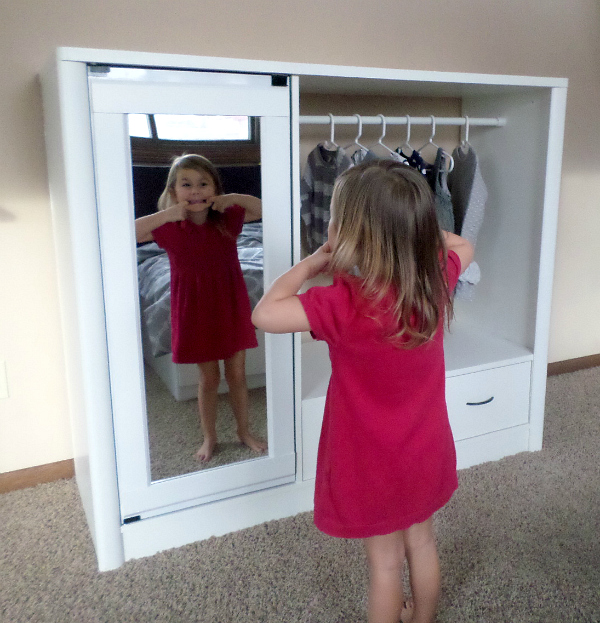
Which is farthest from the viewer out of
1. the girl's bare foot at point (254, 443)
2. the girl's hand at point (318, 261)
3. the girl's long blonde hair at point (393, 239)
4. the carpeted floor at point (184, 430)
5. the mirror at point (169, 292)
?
the girl's bare foot at point (254, 443)

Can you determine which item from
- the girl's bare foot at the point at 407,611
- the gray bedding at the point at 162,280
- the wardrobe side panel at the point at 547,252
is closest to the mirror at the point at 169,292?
the gray bedding at the point at 162,280

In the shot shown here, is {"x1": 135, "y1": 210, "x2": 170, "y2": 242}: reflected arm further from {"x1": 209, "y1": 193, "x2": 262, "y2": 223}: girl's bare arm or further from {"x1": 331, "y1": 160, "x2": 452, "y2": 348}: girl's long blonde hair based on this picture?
{"x1": 331, "y1": 160, "x2": 452, "y2": 348}: girl's long blonde hair

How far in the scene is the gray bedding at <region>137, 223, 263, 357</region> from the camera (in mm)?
1312

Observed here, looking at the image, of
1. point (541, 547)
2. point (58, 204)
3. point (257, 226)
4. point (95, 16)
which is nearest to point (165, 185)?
point (257, 226)

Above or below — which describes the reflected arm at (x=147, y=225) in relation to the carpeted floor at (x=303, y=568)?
above

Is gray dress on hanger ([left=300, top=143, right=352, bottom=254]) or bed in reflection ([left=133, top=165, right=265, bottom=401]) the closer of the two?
bed in reflection ([left=133, top=165, right=265, bottom=401])

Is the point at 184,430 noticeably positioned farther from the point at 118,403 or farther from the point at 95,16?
the point at 95,16

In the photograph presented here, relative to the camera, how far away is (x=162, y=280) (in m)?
1.33

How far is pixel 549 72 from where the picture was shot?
231 cm

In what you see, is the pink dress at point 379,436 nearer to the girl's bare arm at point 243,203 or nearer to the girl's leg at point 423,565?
the girl's leg at point 423,565

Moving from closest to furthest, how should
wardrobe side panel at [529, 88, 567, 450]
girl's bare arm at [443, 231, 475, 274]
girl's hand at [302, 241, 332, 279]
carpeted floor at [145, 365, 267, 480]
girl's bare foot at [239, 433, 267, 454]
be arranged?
1. girl's hand at [302, 241, 332, 279]
2. girl's bare arm at [443, 231, 475, 274]
3. carpeted floor at [145, 365, 267, 480]
4. girl's bare foot at [239, 433, 267, 454]
5. wardrobe side panel at [529, 88, 567, 450]

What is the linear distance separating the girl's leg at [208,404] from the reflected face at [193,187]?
1.30ft

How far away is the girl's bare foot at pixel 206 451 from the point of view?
146 cm

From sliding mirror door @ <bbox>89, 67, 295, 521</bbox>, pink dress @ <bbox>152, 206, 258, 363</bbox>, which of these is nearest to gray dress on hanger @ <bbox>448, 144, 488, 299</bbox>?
sliding mirror door @ <bbox>89, 67, 295, 521</bbox>
